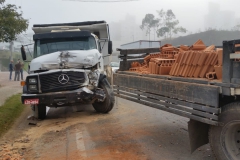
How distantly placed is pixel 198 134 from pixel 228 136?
0.64 meters

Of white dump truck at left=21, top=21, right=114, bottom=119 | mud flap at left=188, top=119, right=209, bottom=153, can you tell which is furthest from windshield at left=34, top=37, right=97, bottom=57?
mud flap at left=188, top=119, right=209, bottom=153

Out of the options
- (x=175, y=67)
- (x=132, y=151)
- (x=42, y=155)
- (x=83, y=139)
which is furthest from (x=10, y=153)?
(x=175, y=67)

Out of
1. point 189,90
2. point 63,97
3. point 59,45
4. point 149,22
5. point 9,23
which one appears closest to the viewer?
point 189,90

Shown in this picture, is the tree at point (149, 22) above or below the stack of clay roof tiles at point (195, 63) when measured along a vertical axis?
above

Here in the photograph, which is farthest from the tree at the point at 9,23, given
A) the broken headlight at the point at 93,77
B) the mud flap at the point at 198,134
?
the mud flap at the point at 198,134

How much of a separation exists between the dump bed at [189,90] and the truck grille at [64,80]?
5.16ft

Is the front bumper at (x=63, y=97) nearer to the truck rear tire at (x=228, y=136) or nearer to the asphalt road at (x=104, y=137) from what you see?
the asphalt road at (x=104, y=137)

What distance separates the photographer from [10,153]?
230 inches

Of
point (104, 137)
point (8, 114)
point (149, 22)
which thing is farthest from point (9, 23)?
point (149, 22)

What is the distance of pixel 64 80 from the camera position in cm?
805

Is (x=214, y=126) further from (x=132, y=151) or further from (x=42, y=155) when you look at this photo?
(x=42, y=155)

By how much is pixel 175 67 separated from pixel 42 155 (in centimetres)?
288

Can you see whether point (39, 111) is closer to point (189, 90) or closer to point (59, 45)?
point (59, 45)

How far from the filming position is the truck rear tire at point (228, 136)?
3914mm
